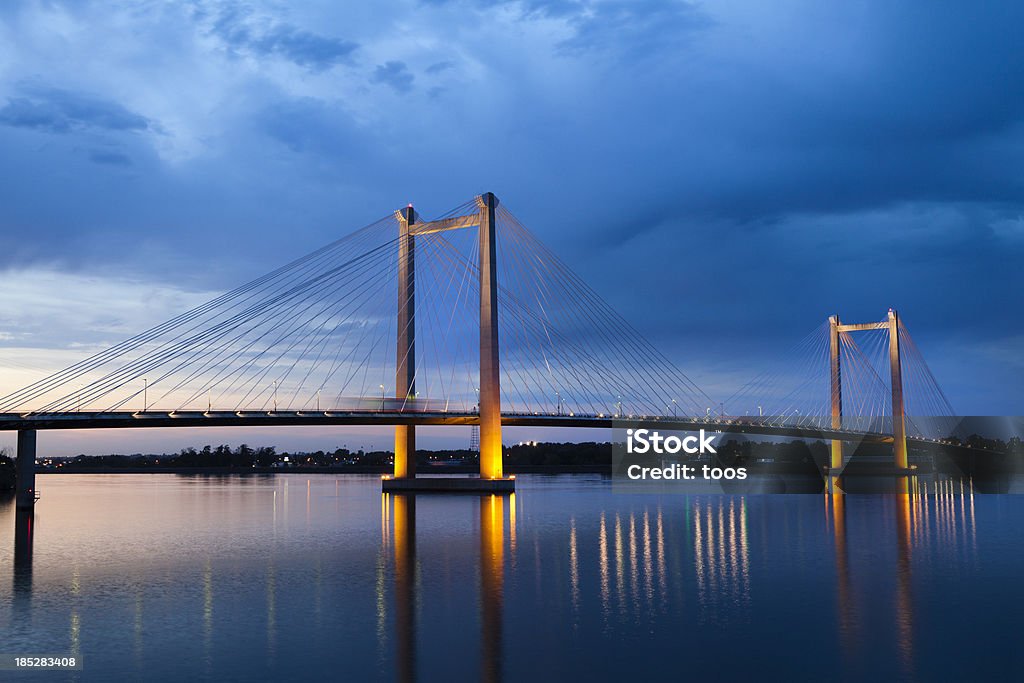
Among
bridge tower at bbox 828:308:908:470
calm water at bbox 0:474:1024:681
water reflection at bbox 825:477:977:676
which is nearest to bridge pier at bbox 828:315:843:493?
bridge tower at bbox 828:308:908:470

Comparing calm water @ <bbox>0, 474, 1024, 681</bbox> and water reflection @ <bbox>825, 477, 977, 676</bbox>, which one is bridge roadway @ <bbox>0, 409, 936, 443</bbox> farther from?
water reflection @ <bbox>825, 477, 977, 676</bbox>

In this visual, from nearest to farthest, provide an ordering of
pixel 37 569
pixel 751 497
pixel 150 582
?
pixel 150 582 → pixel 37 569 → pixel 751 497

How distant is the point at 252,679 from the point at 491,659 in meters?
2.90

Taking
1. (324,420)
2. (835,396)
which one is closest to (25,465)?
(324,420)

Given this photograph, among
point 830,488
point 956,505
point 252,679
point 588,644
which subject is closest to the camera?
point 252,679

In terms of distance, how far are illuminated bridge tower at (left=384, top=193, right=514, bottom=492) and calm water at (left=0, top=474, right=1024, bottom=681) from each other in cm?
1380

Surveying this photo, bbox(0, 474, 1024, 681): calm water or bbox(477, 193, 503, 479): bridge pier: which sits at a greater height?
bbox(477, 193, 503, 479): bridge pier

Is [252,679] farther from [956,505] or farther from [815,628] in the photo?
[956,505]

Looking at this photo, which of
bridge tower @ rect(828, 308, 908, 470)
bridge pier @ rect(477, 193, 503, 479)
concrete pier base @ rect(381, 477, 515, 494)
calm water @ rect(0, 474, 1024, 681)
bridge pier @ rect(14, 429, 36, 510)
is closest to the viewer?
calm water @ rect(0, 474, 1024, 681)

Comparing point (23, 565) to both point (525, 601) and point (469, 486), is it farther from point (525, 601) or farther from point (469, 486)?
point (469, 486)

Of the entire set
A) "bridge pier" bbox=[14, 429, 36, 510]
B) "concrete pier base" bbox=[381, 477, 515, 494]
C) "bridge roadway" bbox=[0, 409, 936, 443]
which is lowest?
"concrete pier base" bbox=[381, 477, 515, 494]

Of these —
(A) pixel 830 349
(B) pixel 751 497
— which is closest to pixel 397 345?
(B) pixel 751 497

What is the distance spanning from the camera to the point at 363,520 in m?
36.9

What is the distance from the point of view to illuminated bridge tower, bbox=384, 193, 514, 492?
45.8 metres
